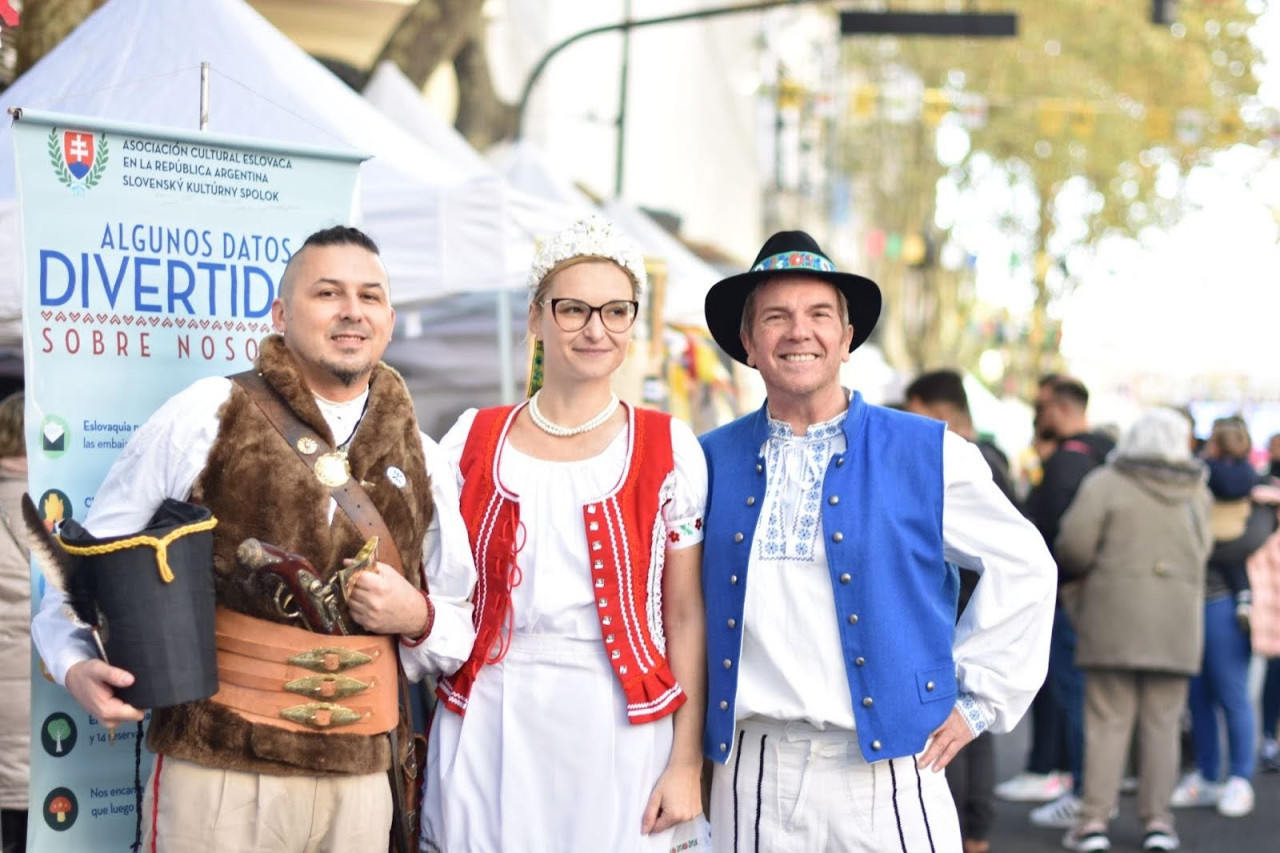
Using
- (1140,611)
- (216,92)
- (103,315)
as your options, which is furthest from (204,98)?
(1140,611)

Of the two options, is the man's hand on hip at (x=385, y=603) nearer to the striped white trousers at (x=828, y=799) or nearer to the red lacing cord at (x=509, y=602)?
the red lacing cord at (x=509, y=602)

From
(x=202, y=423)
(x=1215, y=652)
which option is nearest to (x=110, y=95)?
(x=202, y=423)

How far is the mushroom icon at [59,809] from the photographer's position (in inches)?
144

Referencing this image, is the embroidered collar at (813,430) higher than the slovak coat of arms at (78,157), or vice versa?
the slovak coat of arms at (78,157)

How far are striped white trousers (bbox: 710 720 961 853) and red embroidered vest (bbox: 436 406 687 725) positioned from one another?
247 mm

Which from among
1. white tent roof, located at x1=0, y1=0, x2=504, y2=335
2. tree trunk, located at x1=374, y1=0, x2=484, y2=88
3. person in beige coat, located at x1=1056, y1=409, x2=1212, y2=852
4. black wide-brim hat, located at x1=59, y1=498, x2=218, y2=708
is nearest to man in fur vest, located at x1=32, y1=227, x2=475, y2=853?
black wide-brim hat, located at x1=59, y1=498, x2=218, y2=708

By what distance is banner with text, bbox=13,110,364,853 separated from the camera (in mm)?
3627

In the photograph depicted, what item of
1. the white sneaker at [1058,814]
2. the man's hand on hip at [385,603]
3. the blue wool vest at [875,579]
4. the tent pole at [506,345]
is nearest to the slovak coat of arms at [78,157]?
the man's hand on hip at [385,603]

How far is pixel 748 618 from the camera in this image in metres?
3.45

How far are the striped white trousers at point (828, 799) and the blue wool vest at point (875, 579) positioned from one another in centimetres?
7

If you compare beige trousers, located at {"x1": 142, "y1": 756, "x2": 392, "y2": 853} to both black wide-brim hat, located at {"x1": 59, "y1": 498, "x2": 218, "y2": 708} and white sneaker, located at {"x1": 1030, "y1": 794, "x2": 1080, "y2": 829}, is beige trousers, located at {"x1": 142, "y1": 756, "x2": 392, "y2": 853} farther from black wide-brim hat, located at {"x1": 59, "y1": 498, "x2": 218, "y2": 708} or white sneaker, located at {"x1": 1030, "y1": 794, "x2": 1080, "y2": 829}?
white sneaker, located at {"x1": 1030, "y1": 794, "x2": 1080, "y2": 829}

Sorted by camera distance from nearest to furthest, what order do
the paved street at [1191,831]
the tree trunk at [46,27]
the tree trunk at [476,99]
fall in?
the tree trunk at [46,27], the paved street at [1191,831], the tree trunk at [476,99]

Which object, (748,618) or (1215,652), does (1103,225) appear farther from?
(748,618)

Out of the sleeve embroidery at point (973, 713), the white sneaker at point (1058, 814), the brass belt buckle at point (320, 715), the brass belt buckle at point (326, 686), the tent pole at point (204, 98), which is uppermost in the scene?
the tent pole at point (204, 98)
